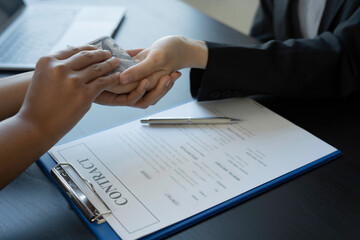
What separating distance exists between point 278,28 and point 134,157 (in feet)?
2.32

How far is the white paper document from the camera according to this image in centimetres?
54

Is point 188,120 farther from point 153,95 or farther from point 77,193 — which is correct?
point 77,193

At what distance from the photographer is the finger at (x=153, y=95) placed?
0.74 metres

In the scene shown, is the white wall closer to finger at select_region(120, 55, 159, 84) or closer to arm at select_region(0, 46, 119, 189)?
finger at select_region(120, 55, 159, 84)

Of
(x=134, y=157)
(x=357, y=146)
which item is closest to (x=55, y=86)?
(x=134, y=157)

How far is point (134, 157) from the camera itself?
64 centimetres

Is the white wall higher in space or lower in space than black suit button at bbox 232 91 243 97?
lower

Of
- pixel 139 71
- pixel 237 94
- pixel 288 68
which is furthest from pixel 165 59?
pixel 288 68

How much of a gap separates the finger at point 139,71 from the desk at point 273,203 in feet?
0.28

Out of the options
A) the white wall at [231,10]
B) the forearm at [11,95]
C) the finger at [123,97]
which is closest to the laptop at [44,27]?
the forearm at [11,95]

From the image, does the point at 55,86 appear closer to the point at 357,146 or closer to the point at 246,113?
the point at 246,113

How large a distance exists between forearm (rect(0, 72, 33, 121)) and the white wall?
201 cm

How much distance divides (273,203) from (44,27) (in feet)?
2.75

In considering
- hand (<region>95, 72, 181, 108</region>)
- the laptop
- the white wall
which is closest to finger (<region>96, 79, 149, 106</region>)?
hand (<region>95, 72, 181, 108</region>)
